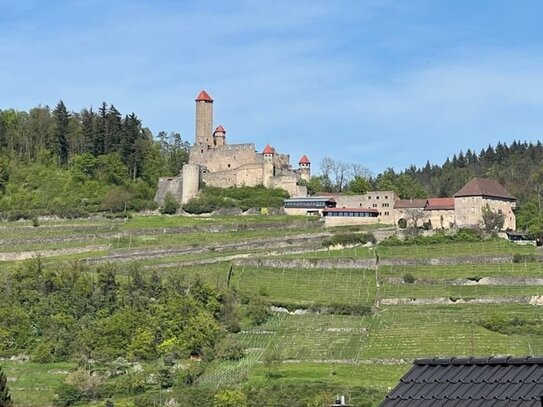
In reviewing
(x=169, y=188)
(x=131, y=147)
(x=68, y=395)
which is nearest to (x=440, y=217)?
(x=169, y=188)

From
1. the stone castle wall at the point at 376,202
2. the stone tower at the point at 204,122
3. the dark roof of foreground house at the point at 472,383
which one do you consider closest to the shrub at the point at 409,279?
the stone castle wall at the point at 376,202

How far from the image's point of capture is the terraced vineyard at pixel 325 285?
58.2 m

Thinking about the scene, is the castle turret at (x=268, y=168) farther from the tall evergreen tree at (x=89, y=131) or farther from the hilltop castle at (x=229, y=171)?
the tall evergreen tree at (x=89, y=131)

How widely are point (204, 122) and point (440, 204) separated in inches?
1061

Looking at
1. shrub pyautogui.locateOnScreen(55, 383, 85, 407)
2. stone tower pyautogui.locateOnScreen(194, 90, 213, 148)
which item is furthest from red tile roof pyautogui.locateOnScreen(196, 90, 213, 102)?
shrub pyautogui.locateOnScreen(55, 383, 85, 407)

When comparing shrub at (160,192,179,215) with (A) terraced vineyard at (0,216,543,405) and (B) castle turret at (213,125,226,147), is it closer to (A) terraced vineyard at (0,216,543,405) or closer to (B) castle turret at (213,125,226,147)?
(A) terraced vineyard at (0,216,543,405)

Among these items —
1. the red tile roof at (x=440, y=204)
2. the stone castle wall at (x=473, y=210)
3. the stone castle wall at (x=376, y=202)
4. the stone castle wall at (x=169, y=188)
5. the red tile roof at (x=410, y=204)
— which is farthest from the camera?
the stone castle wall at (x=169, y=188)

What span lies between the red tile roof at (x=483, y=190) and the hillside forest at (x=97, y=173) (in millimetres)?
2400

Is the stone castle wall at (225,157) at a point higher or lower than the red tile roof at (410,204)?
higher

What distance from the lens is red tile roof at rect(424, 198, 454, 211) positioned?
291 feet

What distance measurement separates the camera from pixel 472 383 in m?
9.09

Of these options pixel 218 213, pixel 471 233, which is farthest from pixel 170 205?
pixel 471 233

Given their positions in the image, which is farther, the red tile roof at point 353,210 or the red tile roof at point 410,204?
the red tile roof at point 353,210

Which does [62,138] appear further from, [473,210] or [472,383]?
[472,383]
